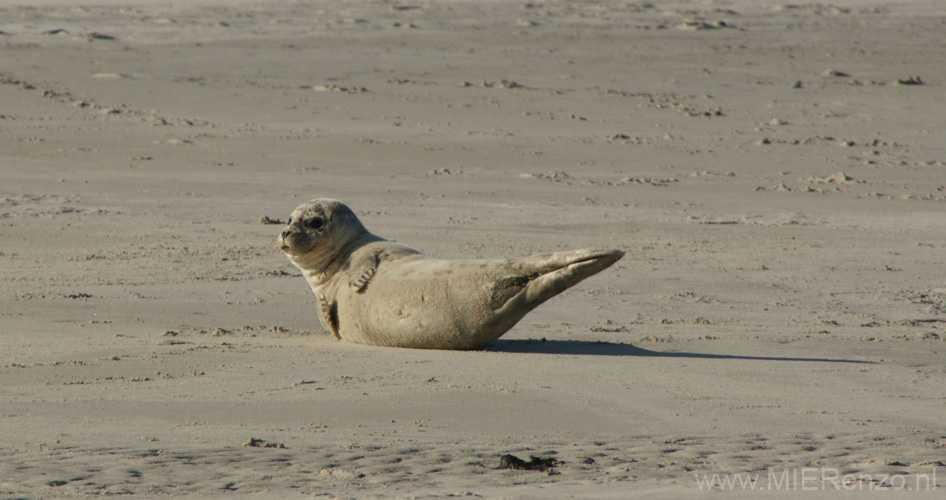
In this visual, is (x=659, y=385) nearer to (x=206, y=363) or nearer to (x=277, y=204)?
(x=206, y=363)

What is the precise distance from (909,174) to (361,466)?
8820mm

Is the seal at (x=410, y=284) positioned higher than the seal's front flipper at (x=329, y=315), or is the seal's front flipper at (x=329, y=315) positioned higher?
the seal at (x=410, y=284)

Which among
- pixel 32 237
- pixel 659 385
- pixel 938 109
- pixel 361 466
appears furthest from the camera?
pixel 938 109

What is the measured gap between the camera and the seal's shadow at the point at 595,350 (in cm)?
557

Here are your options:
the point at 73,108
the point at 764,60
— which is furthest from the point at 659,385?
the point at 764,60

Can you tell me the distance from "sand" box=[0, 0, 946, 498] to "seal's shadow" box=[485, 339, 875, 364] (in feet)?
0.10

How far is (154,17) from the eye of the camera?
20688mm

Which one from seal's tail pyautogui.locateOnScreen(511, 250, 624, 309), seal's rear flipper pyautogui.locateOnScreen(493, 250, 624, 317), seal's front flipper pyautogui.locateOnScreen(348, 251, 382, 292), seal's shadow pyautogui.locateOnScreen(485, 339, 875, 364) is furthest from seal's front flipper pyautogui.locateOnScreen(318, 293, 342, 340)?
seal's tail pyautogui.locateOnScreen(511, 250, 624, 309)

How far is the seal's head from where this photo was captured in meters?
5.85

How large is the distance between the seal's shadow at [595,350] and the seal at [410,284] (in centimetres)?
26

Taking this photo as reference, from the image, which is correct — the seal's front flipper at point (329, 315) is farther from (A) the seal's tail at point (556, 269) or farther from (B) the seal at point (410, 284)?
(A) the seal's tail at point (556, 269)

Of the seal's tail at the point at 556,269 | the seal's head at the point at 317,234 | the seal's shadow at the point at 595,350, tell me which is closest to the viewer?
the seal's tail at the point at 556,269

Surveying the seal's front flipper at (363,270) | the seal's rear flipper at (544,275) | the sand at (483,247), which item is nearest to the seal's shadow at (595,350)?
the sand at (483,247)

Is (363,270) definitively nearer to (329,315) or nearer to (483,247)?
(329,315)
